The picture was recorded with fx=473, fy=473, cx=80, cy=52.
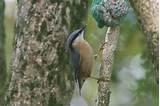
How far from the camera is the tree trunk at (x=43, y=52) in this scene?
223 cm

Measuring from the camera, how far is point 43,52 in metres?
2.25

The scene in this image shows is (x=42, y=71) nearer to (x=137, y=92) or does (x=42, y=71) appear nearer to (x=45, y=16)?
(x=45, y=16)

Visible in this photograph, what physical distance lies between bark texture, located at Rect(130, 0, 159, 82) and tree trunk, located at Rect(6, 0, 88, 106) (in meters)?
0.80

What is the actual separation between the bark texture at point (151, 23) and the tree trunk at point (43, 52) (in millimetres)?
801

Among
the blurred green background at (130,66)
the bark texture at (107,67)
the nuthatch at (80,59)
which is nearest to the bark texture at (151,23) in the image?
the bark texture at (107,67)

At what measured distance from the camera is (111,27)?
176 centimetres

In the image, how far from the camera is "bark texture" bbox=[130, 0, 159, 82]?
4.65ft

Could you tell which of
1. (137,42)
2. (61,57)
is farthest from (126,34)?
(61,57)

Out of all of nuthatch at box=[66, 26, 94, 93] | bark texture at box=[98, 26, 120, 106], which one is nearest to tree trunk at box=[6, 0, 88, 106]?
nuthatch at box=[66, 26, 94, 93]

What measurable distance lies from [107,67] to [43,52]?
56 cm

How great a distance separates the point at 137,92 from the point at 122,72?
0.40m

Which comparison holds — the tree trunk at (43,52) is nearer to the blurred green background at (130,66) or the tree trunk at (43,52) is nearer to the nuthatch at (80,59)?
the nuthatch at (80,59)

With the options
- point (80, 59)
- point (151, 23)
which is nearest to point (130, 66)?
point (80, 59)

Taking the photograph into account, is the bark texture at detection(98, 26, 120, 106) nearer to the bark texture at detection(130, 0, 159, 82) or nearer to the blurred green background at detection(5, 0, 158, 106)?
the bark texture at detection(130, 0, 159, 82)
